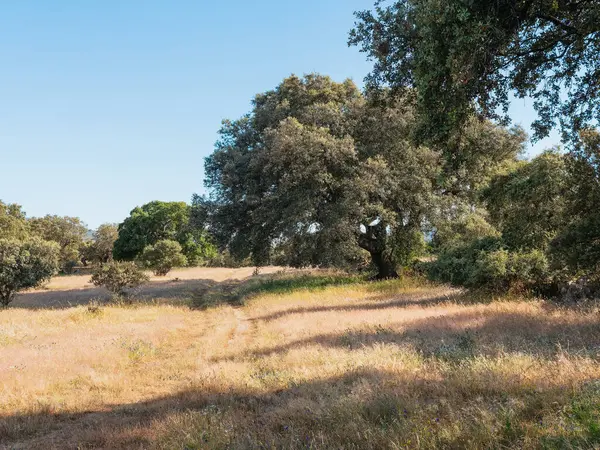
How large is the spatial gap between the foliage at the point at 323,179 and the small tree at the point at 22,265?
519 inches

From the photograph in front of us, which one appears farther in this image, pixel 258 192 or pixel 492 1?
pixel 258 192

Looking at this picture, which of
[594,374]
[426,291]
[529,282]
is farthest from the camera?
[426,291]

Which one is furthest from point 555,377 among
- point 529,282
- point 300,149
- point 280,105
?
point 280,105

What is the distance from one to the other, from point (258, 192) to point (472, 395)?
2352cm

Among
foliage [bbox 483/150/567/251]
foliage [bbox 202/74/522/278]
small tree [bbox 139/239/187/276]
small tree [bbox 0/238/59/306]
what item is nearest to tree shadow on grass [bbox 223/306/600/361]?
foliage [bbox 483/150/567/251]

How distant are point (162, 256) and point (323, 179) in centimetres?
3581

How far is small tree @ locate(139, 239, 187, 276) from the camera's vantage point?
53.3m

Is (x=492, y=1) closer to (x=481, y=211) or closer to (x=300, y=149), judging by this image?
(x=300, y=149)

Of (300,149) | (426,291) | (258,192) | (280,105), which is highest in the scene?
(280,105)

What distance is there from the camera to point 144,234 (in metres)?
76.0

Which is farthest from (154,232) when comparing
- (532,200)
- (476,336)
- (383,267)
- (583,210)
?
(583,210)

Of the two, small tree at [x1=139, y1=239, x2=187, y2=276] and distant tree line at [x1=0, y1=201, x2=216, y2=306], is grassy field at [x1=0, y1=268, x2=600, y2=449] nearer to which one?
distant tree line at [x1=0, y1=201, x2=216, y2=306]

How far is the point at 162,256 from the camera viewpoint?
2115 inches

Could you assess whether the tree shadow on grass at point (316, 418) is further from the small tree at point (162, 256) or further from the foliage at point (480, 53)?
the small tree at point (162, 256)
